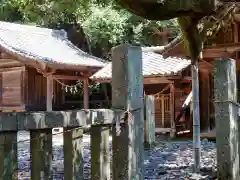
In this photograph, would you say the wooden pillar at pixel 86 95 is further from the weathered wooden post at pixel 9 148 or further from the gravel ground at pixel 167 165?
the weathered wooden post at pixel 9 148

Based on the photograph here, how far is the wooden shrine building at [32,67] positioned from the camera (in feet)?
55.7

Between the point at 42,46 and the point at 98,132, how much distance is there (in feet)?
57.0

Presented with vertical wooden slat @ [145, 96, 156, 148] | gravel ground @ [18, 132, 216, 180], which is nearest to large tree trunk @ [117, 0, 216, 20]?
gravel ground @ [18, 132, 216, 180]

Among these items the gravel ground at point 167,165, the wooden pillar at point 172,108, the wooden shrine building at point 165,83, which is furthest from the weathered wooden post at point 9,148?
the wooden pillar at point 172,108

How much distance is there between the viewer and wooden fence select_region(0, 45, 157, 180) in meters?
2.09

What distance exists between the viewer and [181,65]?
46.5ft

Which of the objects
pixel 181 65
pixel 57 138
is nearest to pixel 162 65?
pixel 181 65

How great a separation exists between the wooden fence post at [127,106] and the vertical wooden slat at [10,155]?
852mm

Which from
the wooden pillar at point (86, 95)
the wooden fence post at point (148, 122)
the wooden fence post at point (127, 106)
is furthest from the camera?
the wooden pillar at point (86, 95)

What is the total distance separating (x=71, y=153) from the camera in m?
2.42

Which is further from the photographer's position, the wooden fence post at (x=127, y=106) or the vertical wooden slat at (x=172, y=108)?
the vertical wooden slat at (x=172, y=108)

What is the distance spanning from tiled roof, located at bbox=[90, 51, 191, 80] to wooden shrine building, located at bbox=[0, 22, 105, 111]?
180 cm

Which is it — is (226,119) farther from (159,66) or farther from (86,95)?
(86,95)

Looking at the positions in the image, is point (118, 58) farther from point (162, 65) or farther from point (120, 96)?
point (162, 65)
